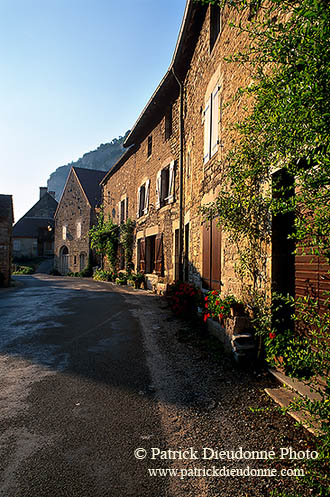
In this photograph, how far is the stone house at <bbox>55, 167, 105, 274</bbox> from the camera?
24016mm

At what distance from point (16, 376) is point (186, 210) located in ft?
20.2

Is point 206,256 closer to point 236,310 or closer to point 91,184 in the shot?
point 236,310

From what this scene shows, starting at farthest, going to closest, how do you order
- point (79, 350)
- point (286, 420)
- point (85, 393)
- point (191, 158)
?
point (191, 158)
point (79, 350)
point (85, 393)
point (286, 420)

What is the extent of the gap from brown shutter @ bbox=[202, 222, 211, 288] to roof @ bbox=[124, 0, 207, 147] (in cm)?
394

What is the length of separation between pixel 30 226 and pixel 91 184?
15.9 meters

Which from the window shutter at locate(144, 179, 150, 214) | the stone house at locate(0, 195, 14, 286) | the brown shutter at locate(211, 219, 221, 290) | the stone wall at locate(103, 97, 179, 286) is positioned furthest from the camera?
the stone house at locate(0, 195, 14, 286)

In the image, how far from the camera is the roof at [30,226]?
120 feet

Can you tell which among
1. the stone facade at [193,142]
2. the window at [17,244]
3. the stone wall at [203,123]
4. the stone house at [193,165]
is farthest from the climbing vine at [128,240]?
the window at [17,244]

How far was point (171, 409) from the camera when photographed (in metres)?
2.80

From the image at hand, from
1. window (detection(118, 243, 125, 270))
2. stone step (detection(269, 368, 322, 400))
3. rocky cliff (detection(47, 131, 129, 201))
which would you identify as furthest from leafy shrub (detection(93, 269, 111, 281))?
rocky cliff (detection(47, 131, 129, 201))

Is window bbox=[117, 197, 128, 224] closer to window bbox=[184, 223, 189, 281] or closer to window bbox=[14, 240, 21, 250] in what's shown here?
window bbox=[184, 223, 189, 281]

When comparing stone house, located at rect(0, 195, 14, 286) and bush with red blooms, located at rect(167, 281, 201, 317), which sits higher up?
stone house, located at rect(0, 195, 14, 286)

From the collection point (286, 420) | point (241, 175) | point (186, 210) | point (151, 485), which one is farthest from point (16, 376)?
point (186, 210)

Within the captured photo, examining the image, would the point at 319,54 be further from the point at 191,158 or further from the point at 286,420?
the point at 191,158
